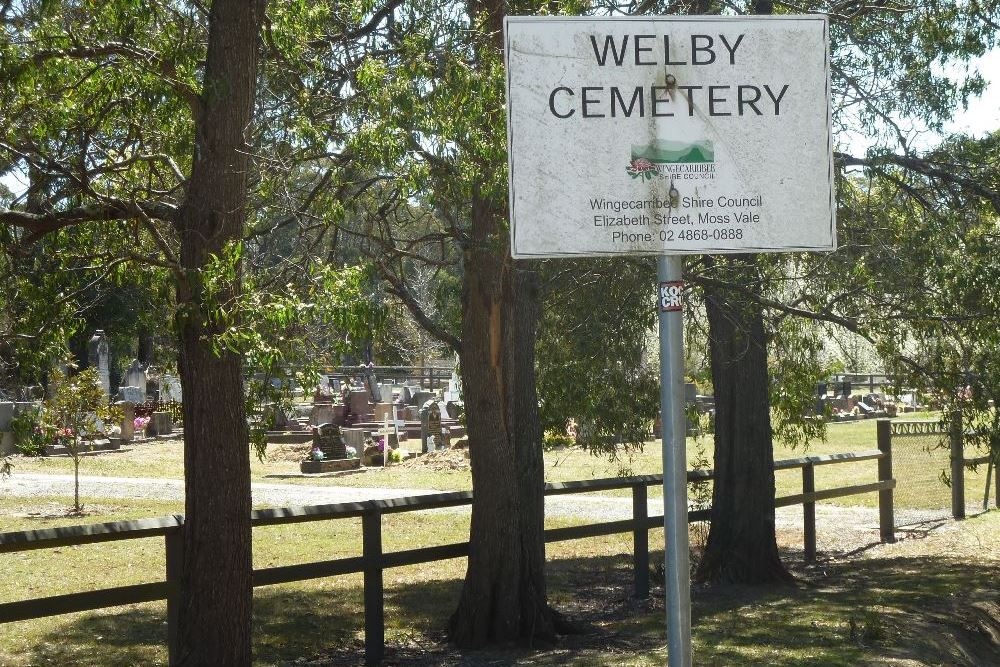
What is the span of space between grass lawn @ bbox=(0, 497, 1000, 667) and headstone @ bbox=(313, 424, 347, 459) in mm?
9938

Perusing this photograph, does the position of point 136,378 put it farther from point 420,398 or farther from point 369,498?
point 369,498

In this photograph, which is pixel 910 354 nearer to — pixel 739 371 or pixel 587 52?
pixel 739 371

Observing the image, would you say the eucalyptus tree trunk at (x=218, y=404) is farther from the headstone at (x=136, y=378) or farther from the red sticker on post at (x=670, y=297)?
the headstone at (x=136, y=378)

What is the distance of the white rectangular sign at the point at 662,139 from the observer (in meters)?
4.65

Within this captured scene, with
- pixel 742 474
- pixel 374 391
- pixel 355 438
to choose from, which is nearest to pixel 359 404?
pixel 374 391

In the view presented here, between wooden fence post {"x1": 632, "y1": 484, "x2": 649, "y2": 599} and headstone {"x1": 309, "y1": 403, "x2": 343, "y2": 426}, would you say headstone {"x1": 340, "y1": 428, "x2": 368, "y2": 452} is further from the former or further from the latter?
wooden fence post {"x1": 632, "y1": 484, "x2": 649, "y2": 599}

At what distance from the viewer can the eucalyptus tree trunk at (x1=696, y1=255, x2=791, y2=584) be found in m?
12.8

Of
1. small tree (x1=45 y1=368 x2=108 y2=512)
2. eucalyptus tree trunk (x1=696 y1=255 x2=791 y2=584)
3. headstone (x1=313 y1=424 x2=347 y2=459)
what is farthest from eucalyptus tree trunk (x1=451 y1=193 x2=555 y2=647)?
headstone (x1=313 y1=424 x2=347 y2=459)

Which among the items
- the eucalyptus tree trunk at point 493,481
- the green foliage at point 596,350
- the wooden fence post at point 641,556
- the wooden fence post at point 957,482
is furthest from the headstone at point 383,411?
the eucalyptus tree trunk at point 493,481

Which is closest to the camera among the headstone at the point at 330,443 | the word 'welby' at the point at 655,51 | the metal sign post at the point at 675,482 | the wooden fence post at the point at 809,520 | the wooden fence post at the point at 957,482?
the metal sign post at the point at 675,482

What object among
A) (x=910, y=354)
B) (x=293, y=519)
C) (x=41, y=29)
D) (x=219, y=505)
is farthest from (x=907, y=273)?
(x=41, y=29)

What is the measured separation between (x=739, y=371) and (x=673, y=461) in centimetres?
851

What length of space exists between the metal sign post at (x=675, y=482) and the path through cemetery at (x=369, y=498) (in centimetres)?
1205

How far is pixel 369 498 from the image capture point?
19.5 meters
